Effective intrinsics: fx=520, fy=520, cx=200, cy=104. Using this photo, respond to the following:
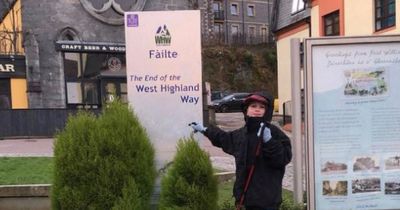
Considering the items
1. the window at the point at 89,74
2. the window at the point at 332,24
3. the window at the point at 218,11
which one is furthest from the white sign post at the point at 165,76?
the window at the point at 218,11

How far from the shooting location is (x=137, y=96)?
503 centimetres

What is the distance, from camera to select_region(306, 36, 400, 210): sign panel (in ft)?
16.7

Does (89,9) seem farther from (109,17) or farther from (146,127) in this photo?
(146,127)

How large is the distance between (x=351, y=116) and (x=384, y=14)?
14.8 meters

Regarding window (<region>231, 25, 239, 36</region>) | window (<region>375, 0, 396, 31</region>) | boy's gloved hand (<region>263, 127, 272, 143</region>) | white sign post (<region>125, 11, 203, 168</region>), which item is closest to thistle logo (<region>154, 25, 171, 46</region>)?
white sign post (<region>125, 11, 203, 168</region>)

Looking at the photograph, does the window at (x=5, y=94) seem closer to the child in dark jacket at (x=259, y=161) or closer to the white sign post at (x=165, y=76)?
the white sign post at (x=165, y=76)

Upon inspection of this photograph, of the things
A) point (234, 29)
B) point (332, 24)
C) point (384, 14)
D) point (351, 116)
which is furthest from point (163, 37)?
point (234, 29)

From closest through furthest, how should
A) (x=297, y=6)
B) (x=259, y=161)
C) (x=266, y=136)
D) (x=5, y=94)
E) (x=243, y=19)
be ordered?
(x=266, y=136) < (x=259, y=161) < (x=5, y=94) < (x=297, y=6) < (x=243, y=19)

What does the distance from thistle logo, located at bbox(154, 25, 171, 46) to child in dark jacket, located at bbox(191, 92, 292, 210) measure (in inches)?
49.8

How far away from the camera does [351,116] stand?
5082 mm

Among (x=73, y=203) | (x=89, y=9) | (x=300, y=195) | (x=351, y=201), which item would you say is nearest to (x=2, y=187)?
(x=73, y=203)

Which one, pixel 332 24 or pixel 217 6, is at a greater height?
pixel 217 6

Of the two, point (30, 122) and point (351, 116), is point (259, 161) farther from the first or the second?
point (30, 122)

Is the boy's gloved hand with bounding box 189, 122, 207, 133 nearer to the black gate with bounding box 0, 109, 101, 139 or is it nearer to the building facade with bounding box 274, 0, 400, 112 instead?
the building facade with bounding box 274, 0, 400, 112
